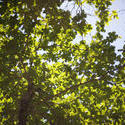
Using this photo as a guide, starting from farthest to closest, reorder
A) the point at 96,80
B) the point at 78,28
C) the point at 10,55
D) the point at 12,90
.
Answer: the point at 12,90 → the point at 96,80 → the point at 78,28 → the point at 10,55

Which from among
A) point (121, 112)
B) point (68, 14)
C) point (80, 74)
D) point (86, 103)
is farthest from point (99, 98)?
point (68, 14)

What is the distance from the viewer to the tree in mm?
5414

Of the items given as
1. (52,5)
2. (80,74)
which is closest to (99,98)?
(80,74)

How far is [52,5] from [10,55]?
286cm

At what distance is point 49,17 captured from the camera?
5.82m

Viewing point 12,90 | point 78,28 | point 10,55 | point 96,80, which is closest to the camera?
point 10,55

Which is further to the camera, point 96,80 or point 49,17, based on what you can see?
point 96,80

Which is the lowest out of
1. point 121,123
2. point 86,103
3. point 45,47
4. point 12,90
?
point 121,123

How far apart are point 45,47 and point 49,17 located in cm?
151

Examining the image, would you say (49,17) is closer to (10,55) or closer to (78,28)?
(78,28)

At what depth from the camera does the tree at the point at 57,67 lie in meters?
5.41

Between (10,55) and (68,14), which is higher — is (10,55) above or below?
below

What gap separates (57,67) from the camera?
7.76m

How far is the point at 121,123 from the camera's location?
6062 mm
